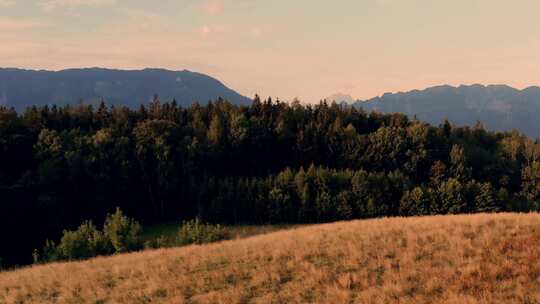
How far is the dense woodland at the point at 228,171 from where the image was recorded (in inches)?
2773

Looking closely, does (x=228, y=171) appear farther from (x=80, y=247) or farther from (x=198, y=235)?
(x=80, y=247)

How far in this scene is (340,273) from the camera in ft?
61.3

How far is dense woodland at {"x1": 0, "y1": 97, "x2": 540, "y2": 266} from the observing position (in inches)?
2773

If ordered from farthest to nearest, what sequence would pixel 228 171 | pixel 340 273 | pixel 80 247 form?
pixel 228 171
pixel 80 247
pixel 340 273

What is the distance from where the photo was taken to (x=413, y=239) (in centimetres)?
2339

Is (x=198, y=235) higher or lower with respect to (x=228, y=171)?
lower

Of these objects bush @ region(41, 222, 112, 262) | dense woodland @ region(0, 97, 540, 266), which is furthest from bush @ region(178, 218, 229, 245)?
dense woodland @ region(0, 97, 540, 266)

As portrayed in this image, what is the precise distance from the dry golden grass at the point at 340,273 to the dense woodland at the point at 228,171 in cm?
4640

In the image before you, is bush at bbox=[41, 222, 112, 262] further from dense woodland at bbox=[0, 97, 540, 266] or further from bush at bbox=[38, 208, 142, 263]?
dense woodland at bbox=[0, 97, 540, 266]

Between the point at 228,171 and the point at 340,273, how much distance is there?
2793 inches

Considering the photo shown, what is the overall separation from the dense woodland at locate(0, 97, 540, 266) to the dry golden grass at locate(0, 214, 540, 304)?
46403 millimetres

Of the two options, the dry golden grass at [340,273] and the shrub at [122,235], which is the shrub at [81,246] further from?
the dry golden grass at [340,273]

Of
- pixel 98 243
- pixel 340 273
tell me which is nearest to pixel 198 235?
pixel 98 243

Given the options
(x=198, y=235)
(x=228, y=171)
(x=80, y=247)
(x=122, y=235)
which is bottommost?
(x=80, y=247)
